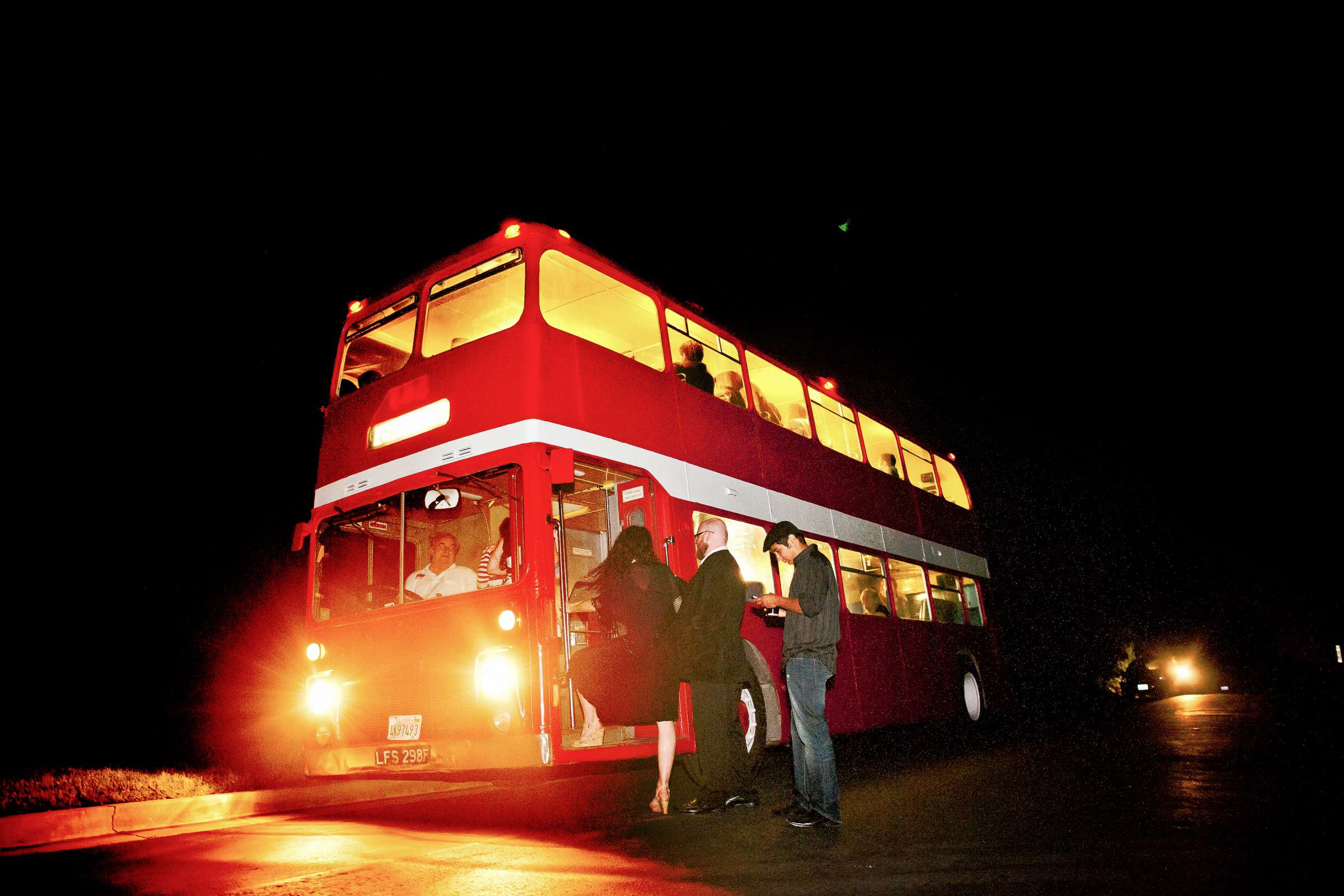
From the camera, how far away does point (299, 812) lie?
26.3ft

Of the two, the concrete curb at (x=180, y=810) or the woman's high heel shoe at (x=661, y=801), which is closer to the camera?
the woman's high heel shoe at (x=661, y=801)

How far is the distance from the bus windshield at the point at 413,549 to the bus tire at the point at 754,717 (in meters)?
2.27

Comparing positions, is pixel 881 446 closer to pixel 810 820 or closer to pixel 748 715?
pixel 748 715

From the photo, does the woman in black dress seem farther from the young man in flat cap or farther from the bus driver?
the bus driver

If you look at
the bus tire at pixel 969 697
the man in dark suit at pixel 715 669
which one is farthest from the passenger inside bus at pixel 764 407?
the bus tire at pixel 969 697

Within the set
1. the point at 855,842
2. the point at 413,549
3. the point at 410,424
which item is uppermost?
the point at 410,424

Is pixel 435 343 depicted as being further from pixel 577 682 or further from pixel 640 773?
pixel 640 773

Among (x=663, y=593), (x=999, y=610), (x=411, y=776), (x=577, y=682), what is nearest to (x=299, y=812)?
(x=411, y=776)

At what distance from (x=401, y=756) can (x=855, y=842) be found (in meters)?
3.12

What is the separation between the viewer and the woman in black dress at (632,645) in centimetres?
495

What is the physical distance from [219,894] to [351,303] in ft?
17.4

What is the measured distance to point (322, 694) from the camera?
6340 millimetres

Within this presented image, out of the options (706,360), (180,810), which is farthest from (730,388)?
(180,810)

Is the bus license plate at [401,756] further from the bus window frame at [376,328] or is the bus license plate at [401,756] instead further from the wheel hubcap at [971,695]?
the wheel hubcap at [971,695]
